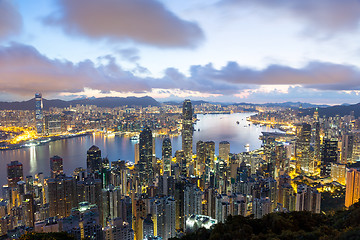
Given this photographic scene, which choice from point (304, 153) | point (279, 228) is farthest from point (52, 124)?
point (279, 228)

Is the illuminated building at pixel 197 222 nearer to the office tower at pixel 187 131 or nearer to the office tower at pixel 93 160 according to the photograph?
the office tower at pixel 93 160

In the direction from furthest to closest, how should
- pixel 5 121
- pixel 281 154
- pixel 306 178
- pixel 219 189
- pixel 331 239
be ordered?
pixel 5 121 < pixel 281 154 < pixel 306 178 < pixel 219 189 < pixel 331 239

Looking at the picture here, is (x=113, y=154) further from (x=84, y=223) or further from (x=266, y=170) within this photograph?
(x=84, y=223)

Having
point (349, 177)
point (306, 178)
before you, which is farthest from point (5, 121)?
point (349, 177)

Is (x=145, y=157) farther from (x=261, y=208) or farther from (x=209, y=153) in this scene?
(x=261, y=208)

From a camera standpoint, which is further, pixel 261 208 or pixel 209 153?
pixel 209 153

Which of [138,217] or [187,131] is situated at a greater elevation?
[187,131]

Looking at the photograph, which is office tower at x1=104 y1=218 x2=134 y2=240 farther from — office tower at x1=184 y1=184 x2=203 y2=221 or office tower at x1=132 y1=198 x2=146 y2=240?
office tower at x1=184 y1=184 x2=203 y2=221
